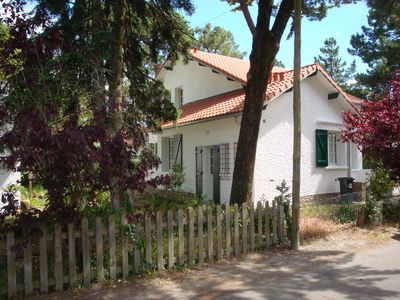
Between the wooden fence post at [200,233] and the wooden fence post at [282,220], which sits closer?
the wooden fence post at [200,233]

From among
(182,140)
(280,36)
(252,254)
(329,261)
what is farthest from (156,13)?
(182,140)

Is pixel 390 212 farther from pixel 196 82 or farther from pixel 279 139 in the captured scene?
pixel 196 82

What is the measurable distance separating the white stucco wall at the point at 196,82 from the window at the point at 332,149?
4.05m

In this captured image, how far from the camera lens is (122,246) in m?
6.09

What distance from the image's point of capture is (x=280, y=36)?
947cm

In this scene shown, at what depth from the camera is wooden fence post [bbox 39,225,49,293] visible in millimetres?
5395

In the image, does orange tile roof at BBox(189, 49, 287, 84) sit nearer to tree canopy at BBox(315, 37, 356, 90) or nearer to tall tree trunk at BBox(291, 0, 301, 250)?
tall tree trunk at BBox(291, 0, 301, 250)

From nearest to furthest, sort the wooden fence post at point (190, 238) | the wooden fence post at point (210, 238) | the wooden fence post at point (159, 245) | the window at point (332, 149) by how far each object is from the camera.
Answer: the wooden fence post at point (159, 245), the wooden fence post at point (190, 238), the wooden fence post at point (210, 238), the window at point (332, 149)

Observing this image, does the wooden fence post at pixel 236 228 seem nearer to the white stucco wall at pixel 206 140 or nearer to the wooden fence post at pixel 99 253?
the wooden fence post at pixel 99 253

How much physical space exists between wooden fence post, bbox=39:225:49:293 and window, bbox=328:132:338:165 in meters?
12.9

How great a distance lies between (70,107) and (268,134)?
861 cm

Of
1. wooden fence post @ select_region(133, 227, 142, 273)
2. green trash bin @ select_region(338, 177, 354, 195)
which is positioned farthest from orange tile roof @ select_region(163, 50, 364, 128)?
wooden fence post @ select_region(133, 227, 142, 273)

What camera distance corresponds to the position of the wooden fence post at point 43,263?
539cm

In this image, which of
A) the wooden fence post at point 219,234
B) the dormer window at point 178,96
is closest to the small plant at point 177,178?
the wooden fence post at point 219,234
